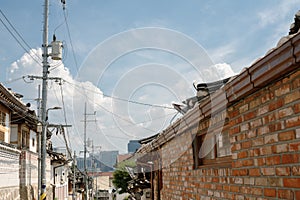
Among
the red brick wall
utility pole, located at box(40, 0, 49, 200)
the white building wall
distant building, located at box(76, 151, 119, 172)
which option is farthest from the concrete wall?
the red brick wall

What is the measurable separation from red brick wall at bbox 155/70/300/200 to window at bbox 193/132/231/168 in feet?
0.46

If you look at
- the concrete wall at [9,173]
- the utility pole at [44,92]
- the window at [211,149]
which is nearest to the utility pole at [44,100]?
the utility pole at [44,92]

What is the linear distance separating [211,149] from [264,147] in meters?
1.91

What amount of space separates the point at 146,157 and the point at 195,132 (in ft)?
19.6

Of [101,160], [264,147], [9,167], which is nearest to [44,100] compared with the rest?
[9,167]

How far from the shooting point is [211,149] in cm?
484

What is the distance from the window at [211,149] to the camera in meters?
4.21

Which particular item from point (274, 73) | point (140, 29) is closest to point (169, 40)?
point (140, 29)

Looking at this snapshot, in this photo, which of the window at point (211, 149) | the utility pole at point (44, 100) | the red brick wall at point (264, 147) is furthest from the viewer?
the utility pole at point (44, 100)

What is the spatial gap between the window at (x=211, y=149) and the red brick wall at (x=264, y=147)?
14cm

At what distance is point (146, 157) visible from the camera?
1115 centimetres

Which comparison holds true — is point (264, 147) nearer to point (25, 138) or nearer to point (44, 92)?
point (44, 92)

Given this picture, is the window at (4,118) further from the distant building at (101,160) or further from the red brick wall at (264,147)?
the red brick wall at (264,147)

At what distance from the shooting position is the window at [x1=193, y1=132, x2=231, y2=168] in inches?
166
